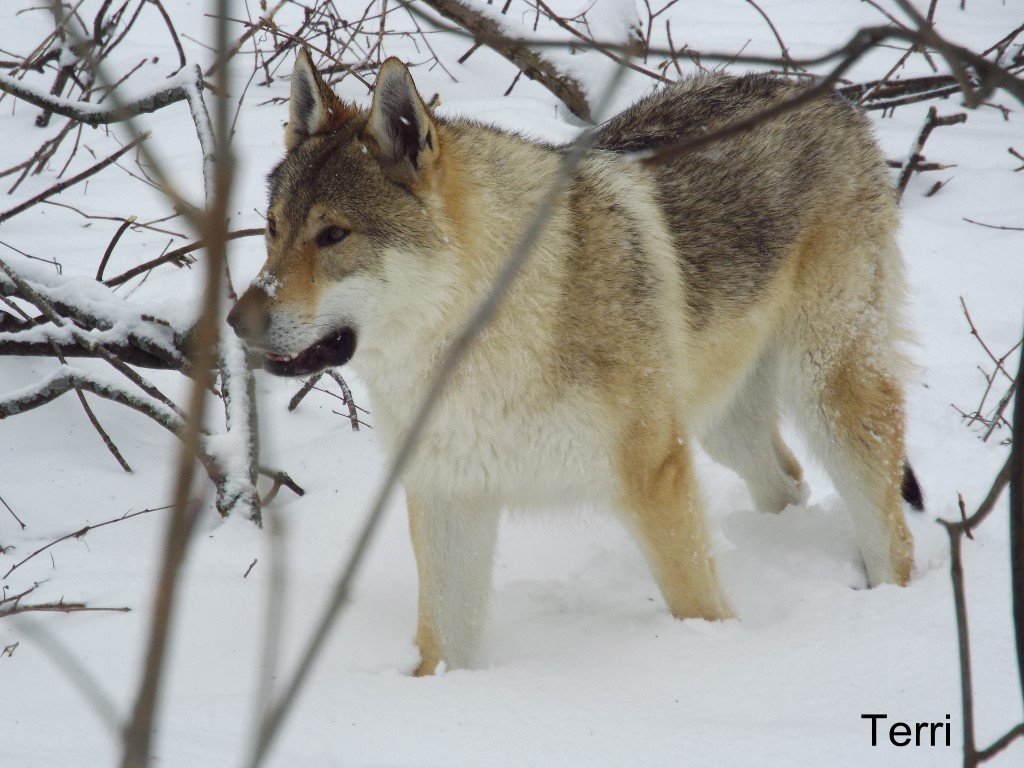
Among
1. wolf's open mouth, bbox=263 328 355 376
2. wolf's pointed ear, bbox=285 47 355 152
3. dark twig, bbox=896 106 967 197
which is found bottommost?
wolf's open mouth, bbox=263 328 355 376

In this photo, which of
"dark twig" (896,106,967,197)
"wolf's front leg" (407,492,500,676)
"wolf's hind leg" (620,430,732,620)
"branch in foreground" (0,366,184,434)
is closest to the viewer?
"wolf's hind leg" (620,430,732,620)

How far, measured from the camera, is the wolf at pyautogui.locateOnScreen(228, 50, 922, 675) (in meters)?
2.83

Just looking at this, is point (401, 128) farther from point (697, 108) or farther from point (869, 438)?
point (869, 438)

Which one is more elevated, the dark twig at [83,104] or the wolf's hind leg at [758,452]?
the dark twig at [83,104]

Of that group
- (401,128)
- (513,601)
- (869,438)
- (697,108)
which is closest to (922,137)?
(697,108)

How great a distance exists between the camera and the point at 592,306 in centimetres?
296

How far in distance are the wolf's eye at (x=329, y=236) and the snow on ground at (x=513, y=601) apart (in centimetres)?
101

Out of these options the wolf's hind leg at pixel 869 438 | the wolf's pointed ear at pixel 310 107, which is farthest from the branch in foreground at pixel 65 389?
the wolf's hind leg at pixel 869 438

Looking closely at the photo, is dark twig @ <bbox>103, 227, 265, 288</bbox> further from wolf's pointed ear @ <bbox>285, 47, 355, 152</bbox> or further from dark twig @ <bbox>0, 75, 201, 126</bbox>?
wolf's pointed ear @ <bbox>285, 47, 355, 152</bbox>

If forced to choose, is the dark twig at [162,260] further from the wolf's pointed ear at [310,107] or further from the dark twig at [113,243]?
the wolf's pointed ear at [310,107]

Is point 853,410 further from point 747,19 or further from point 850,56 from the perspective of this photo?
point 747,19

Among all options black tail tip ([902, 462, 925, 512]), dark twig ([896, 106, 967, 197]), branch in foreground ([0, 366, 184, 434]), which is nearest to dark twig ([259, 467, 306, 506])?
branch in foreground ([0, 366, 184, 434])

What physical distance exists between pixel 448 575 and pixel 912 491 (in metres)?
2.01

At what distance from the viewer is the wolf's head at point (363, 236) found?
2.73m
